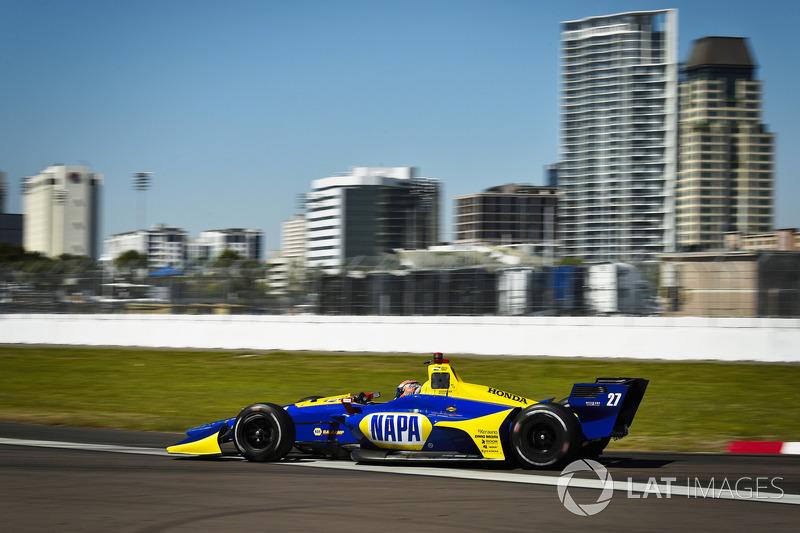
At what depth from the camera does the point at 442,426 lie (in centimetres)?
830

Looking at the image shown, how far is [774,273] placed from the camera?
2058 centimetres

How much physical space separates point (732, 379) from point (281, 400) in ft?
30.7

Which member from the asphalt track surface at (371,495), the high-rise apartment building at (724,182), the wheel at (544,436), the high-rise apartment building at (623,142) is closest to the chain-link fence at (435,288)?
the asphalt track surface at (371,495)

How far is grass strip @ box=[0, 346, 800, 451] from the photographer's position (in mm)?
13000

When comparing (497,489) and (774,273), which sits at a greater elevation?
(774,273)

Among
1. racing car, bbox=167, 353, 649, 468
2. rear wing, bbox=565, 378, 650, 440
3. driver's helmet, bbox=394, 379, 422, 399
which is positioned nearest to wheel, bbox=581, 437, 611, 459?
racing car, bbox=167, 353, 649, 468

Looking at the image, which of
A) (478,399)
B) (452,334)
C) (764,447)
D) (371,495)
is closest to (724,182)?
(452,334)

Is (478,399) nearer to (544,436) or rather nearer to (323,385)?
(544,436)

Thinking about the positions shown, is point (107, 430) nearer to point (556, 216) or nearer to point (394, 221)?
point (394, 221)

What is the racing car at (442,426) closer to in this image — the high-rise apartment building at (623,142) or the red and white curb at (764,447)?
the red and white curb at (764,447)

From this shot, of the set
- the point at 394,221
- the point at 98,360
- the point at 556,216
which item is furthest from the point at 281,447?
the point at 556,216

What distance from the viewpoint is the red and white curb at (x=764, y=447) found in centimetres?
978

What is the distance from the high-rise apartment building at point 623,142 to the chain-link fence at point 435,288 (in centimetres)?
14949

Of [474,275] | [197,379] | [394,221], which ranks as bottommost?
[197,379]
